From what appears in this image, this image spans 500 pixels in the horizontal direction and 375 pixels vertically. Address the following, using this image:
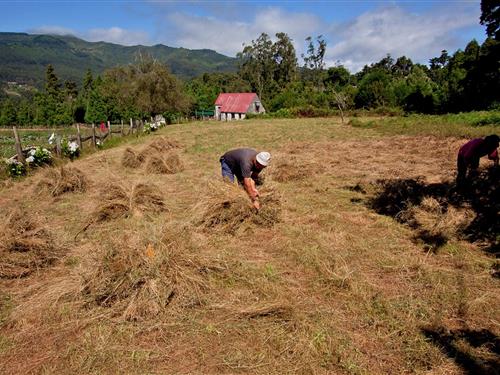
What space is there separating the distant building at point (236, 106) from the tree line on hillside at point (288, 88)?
3176mm

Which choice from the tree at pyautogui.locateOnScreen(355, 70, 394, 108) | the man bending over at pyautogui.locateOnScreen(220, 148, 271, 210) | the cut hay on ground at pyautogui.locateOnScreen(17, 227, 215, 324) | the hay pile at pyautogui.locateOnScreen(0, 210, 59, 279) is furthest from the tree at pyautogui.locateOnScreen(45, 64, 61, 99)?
the cut hay on ground at pyautogui.locateOnScreen(17, 227, 215, 324)

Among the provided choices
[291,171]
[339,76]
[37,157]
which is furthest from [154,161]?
[339,76]

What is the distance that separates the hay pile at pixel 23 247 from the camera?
430 cm

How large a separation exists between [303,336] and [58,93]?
74764 millimetres

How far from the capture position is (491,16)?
5.16 m

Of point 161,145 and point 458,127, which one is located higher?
point 458,127

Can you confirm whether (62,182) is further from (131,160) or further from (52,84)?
(52,84)

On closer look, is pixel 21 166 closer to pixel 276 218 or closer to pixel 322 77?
pixel 276 218

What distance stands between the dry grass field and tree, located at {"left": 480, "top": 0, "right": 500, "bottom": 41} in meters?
2.42

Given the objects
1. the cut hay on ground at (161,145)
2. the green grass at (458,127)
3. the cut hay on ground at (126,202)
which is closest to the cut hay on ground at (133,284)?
the cut hay on ground at (126,202)

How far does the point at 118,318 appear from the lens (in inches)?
133

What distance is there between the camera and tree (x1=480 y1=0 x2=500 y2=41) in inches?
200

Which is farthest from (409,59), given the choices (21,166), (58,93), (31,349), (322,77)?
(31,349)

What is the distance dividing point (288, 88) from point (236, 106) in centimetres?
815
